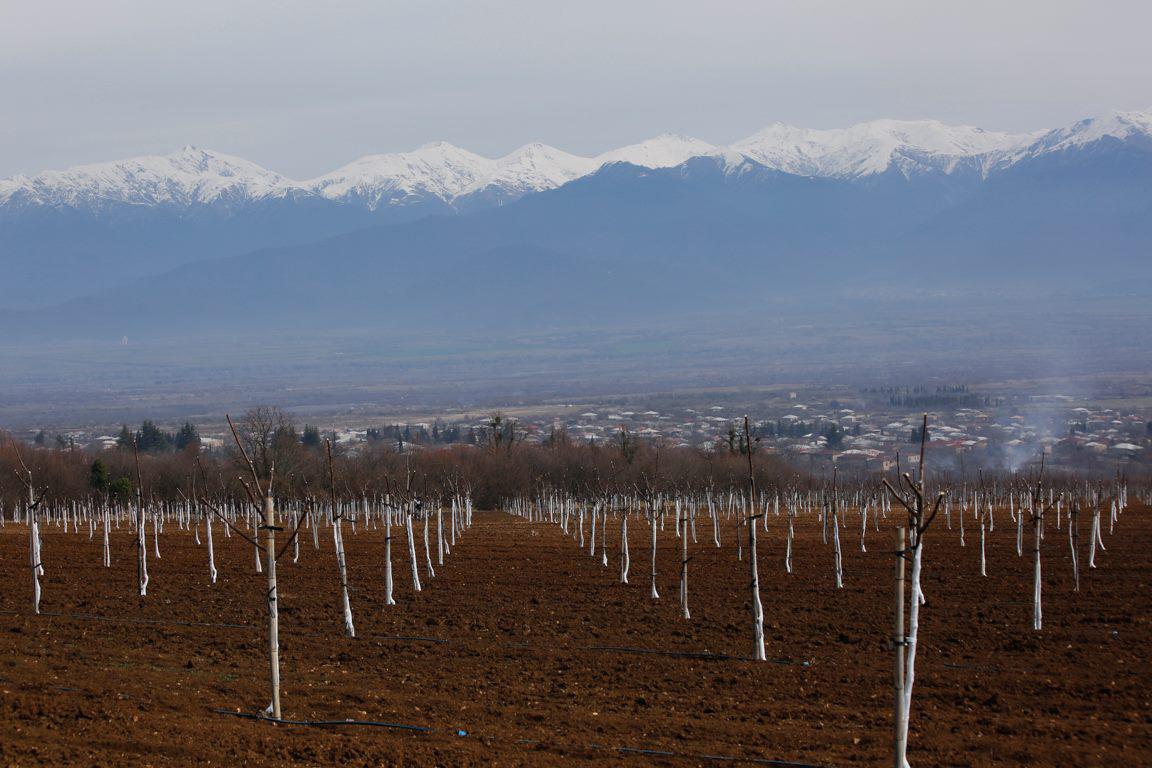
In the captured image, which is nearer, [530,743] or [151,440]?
[530,743]

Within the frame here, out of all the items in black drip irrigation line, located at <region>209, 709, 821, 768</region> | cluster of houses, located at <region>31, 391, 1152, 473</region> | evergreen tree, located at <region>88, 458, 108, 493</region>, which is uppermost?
black drip irrigation line, located at <region>209, 709, 821, 768</region>

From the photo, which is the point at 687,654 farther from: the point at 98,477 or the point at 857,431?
the point at 857,431

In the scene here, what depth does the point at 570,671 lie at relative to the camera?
17.1 metres

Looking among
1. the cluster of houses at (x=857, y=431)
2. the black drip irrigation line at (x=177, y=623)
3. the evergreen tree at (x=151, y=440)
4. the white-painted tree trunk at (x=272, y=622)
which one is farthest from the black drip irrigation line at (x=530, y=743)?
the evergreen tree at (x=151, y=440)

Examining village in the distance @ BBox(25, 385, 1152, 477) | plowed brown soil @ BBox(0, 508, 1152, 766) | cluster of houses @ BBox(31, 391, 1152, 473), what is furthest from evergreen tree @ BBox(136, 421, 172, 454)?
plowed brown soil @ BBox(0, 508, 1152, 766)

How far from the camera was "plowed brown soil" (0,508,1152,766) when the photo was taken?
1248cm

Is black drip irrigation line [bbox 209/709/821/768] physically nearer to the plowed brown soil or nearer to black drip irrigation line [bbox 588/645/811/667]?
the plowed brown soil

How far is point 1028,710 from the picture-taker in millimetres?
14445

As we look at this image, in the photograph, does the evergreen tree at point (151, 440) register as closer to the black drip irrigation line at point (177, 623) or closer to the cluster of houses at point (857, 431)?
the cluster of houses at point (857, 431)

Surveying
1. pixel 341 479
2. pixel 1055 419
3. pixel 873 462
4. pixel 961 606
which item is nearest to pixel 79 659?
pixel 961 606

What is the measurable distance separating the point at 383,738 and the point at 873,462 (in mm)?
100469

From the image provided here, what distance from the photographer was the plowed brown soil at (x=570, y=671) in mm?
12477

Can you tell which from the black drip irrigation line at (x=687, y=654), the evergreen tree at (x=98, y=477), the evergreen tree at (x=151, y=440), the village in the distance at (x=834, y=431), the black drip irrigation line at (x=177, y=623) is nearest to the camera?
the black drip irrigation line at (x=687, y=654)

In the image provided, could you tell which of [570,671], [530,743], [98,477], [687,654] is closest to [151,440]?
[98,477]
